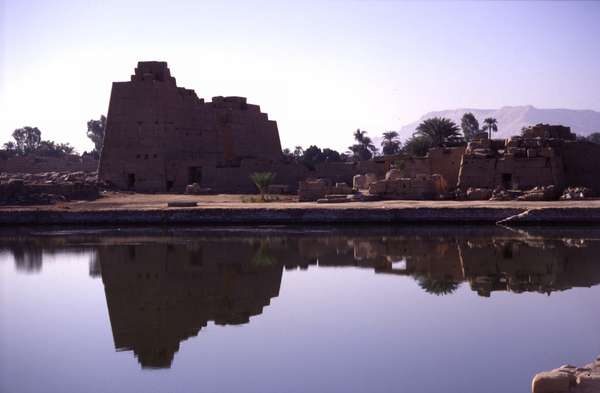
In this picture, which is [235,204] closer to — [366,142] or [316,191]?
[316,191]

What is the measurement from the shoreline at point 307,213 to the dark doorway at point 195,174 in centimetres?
634

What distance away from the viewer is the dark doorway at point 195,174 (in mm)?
36562

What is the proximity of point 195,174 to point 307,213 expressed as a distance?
1305cm

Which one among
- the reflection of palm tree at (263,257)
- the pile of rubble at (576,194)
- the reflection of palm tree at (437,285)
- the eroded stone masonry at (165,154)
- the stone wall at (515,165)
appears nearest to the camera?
the reflection of palm tree at (437,285)

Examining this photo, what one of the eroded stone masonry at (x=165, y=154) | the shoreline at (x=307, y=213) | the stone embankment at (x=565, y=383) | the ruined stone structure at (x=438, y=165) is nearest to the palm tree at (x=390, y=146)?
the eroded stone masonry at (x=165, y=154)

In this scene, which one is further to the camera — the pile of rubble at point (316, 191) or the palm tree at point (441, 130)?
the palm tree at point (441, 130)

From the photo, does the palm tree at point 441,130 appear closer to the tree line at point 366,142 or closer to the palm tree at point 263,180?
the tree line at point 366,142

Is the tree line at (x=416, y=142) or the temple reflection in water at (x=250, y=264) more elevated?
the tree line at (x=416, y=142)

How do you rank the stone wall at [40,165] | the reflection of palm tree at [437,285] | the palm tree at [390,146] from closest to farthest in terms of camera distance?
1. the reflection of palm tree at [437,285]
2. the stone wall at [40,165]
3. the palm tree at [390,146]

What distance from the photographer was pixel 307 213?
2534cm

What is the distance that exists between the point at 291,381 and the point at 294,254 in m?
9.83

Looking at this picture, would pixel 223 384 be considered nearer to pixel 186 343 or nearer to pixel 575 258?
pixel 186 343

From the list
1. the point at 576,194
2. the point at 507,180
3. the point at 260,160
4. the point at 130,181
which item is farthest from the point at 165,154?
the point at 576,194

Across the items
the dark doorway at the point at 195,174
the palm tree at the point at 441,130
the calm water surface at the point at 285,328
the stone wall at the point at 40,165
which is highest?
the palm tree at the point at 441,130
